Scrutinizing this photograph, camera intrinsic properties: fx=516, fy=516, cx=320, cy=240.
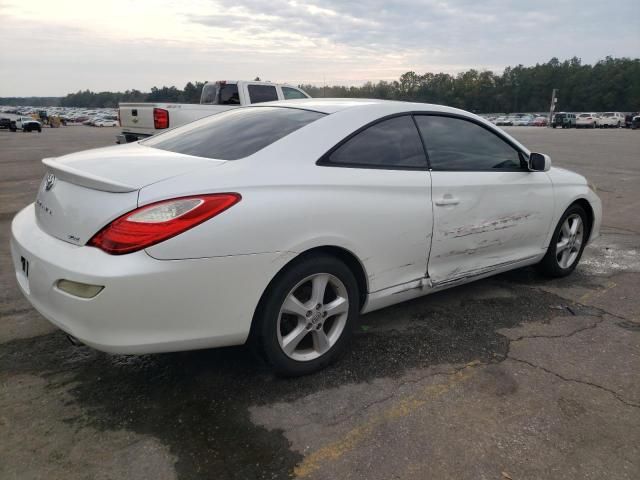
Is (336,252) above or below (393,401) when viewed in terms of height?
above

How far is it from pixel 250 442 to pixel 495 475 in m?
1.08

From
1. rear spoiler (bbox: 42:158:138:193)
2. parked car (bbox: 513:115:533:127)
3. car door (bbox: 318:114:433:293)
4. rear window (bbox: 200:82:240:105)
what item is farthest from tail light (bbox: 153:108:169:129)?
parked car (bbox: 513:115:533:127)

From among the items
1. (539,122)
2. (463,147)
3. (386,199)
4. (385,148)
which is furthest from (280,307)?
(539,122)

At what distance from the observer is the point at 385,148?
10.6 feet

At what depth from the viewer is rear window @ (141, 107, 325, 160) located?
2.91m

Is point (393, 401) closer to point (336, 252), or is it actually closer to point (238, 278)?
point (336, 252)

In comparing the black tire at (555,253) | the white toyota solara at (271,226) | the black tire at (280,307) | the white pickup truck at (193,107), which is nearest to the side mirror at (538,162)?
the white toyota solara at (271,226)

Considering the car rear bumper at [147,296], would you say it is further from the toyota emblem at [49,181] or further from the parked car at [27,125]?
the parked car at [27,125]

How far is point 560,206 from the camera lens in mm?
4426

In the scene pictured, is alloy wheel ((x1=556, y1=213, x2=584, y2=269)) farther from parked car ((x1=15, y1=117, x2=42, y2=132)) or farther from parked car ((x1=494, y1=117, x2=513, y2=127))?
parked car ((x1=494, y1=117, x2=513, y2=127))

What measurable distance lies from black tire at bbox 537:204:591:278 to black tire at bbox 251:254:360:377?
2393mm

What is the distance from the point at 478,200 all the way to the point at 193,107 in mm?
7691

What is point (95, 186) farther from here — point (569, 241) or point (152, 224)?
point (569, 241)

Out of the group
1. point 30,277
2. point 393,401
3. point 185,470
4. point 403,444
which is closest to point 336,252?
point 393,401
